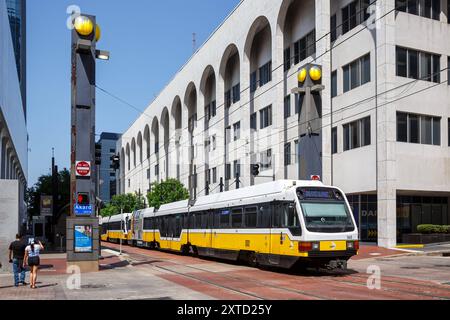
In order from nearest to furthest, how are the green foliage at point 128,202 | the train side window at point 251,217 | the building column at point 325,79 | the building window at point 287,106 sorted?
the train side window at point 251,217 < the building column at point 325,79 < the building window at point 287,106 < the green foliage at point 128,202

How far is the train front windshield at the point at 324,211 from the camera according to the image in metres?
18.6

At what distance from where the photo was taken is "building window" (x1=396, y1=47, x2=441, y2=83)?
36.0m

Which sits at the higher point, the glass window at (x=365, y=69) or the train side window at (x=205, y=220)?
the glass window at (x=365, y=69)

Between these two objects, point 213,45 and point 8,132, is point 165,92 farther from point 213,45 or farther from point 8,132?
point 8,132

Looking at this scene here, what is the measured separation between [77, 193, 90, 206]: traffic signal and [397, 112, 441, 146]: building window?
69.5 ft

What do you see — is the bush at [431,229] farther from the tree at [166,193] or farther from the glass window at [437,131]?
the tree at [166,193]

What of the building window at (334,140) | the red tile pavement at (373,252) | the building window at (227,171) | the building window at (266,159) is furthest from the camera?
the building window at (227,171)

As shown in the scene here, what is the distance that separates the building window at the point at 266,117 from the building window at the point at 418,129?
48.6ft

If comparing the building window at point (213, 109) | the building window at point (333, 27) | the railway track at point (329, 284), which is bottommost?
the railway track at point (329, 284)

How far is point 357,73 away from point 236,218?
1849 centimetres

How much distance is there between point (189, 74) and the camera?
7025 centimetres

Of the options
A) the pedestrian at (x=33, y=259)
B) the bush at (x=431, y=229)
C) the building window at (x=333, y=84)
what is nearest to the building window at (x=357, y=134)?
the building window at (x=333, y=84)

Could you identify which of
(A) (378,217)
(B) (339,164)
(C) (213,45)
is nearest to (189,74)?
(C) (213,45)

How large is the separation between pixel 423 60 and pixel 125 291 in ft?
94.8
